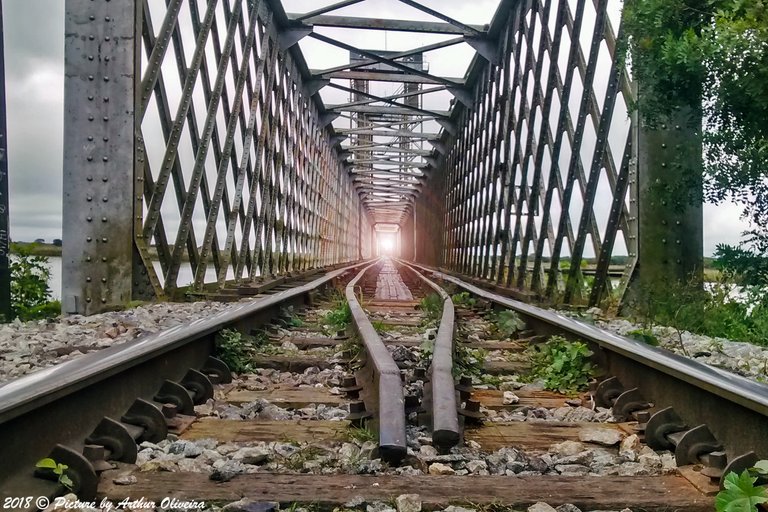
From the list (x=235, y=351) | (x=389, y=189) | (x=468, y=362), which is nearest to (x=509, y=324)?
(x=468, y=362)

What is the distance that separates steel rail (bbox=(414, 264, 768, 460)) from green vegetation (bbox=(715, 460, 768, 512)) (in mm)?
315

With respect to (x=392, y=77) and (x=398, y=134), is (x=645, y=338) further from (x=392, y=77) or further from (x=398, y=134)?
(x=398, y=134)

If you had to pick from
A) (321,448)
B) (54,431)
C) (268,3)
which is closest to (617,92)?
(321,448)

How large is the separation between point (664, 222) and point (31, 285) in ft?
17.8

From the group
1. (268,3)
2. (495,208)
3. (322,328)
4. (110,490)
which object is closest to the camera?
(110,490)

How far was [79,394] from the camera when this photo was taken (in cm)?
187

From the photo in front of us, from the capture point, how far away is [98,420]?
75.8 inches

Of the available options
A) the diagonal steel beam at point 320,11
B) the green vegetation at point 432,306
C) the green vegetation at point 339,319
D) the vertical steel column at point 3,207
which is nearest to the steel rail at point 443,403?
the green vegetation at point 339,319

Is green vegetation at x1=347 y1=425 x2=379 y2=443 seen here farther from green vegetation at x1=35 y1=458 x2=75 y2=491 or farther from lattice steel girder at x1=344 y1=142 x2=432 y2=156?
lattice steel girder at x1=344 y1=142 x2=432 y2=156

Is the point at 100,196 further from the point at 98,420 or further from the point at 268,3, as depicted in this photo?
the point at 268,3

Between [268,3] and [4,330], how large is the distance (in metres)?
8.07

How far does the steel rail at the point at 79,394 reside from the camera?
1534mm

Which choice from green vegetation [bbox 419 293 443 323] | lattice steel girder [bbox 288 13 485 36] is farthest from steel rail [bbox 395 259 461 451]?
lattice steel girder [bbox 288 13 485 36]

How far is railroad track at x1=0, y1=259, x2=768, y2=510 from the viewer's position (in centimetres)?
154
